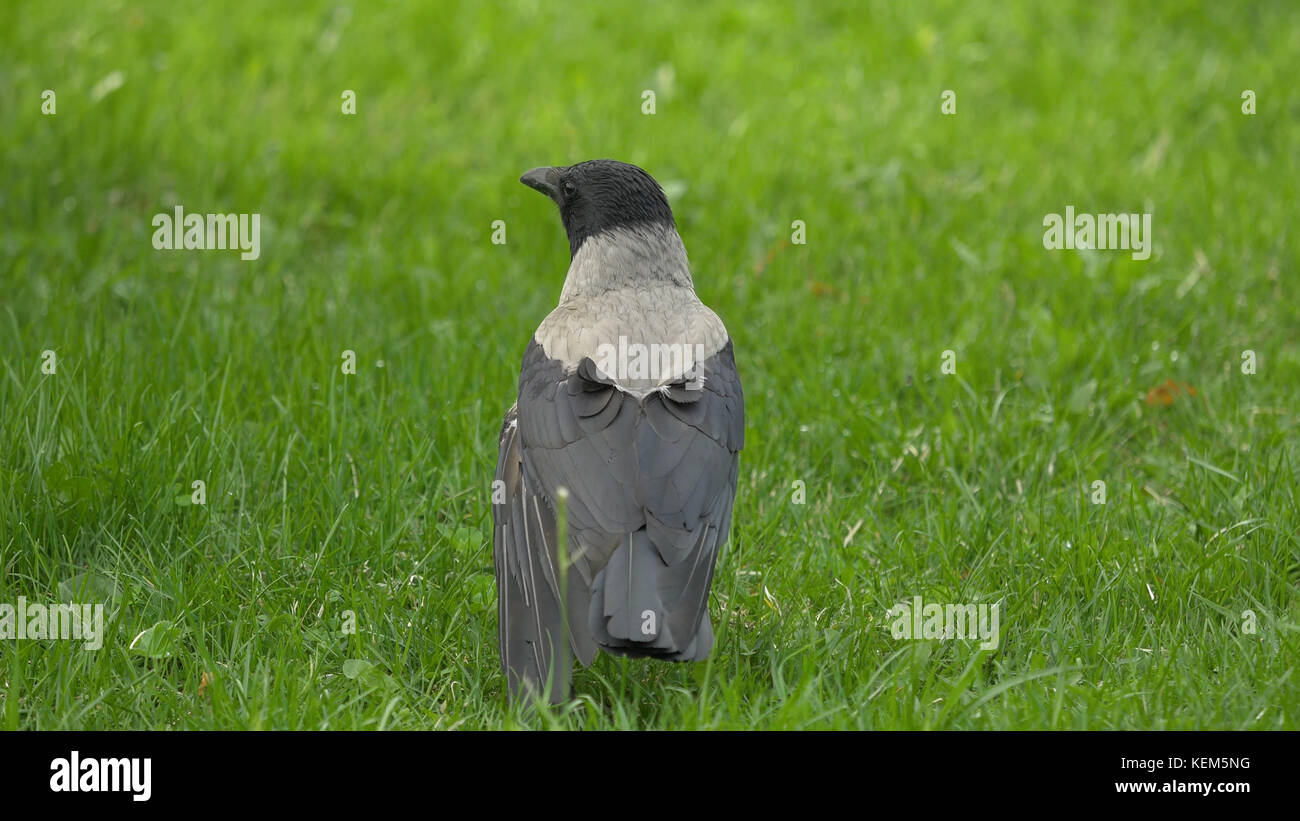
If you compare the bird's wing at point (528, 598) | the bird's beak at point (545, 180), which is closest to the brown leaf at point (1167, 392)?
the bird's beak at point (545, 180)

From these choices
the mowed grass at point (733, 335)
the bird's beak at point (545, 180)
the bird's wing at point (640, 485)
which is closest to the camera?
the bird's wing at point (640, 485)

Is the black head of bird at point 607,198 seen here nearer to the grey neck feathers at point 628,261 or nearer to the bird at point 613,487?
the grey neck feathers at point 628,261

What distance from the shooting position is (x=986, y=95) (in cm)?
849

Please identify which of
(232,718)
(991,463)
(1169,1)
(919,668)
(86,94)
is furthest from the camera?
(1169,1)

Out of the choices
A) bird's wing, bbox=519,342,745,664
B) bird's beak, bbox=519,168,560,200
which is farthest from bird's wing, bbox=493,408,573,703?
bird's beak, bbox=519,168,560,200

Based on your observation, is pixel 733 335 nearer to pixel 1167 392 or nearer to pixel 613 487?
pixel 1167 392

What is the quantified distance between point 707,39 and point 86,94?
3949 millimetres

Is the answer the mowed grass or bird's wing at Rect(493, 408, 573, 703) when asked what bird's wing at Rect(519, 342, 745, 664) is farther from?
the mowed grass

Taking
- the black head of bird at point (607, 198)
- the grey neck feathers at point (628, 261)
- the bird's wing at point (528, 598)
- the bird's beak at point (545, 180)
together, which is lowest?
the bird's wing at point (528, 598)

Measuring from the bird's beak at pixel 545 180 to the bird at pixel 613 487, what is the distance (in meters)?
0.54

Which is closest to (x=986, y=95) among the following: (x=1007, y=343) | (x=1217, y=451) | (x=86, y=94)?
(x=1007, y=343)

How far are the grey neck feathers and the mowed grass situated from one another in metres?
0.92

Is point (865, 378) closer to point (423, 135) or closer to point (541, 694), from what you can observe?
point (541, 694)

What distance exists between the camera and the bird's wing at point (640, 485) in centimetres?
340
